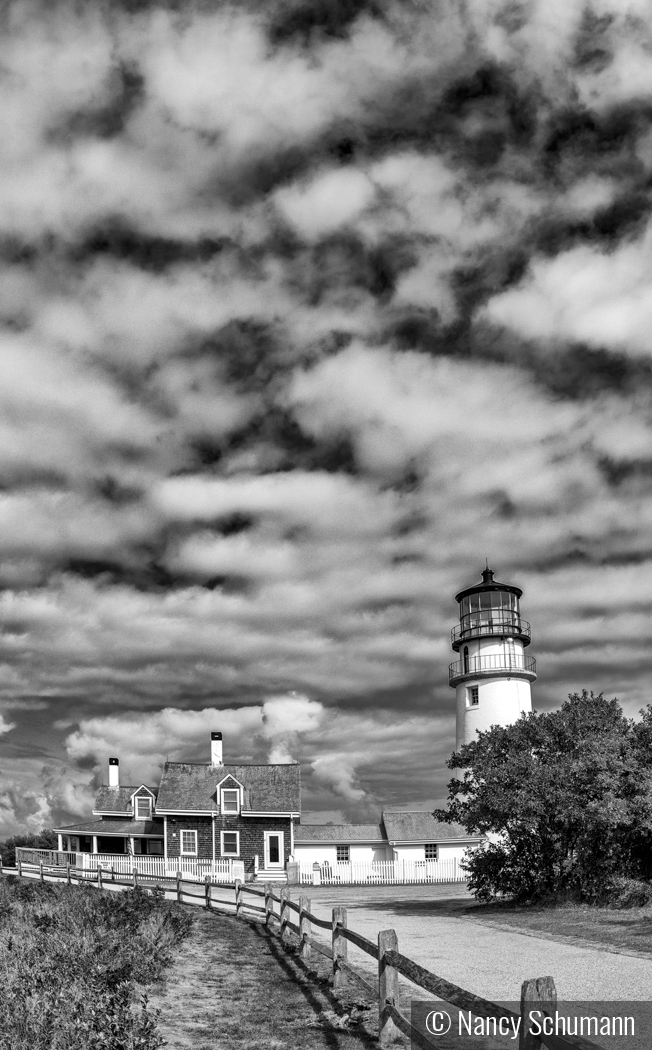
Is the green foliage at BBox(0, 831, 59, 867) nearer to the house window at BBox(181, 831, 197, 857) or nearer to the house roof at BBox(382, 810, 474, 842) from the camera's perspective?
the house window at BBox(181, 831, 197, 857)

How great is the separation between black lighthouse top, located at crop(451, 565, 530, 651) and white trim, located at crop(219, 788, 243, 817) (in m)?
17.1

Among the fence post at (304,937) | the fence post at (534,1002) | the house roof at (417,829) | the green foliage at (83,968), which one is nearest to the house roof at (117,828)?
the house roof at (417,829)

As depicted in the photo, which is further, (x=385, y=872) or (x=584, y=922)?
(x=385, y=872)

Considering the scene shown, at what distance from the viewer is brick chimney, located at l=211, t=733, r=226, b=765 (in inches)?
2056

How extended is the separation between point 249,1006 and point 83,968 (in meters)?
2.09

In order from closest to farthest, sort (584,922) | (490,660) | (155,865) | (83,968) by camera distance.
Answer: (83,968), (584,922), (490,660), (155,865)

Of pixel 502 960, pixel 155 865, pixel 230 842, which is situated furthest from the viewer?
pixel 230 842

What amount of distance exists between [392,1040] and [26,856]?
→ 41678 mm

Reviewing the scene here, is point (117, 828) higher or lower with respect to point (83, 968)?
lower

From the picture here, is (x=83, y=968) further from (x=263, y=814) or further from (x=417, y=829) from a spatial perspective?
(x=417, y=829)

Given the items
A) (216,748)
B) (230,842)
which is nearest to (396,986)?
(230,842)

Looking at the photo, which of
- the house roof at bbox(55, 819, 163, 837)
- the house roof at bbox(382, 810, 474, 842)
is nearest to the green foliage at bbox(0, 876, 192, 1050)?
the house roof at bbox(55, 819, 163, 837)

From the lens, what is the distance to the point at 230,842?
48094mm

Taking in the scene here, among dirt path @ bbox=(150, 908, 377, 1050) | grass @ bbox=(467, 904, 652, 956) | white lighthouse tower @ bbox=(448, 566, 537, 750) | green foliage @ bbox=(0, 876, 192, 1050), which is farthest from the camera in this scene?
white lighthouse tower @ bbox=(448, 566, 537, 750)
